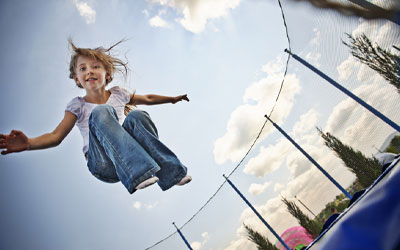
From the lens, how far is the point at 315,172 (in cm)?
446

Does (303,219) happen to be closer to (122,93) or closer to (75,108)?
(122,93)

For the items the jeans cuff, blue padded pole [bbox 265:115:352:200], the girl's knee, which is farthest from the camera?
blue padded pole [bbox 265:115:352:200]

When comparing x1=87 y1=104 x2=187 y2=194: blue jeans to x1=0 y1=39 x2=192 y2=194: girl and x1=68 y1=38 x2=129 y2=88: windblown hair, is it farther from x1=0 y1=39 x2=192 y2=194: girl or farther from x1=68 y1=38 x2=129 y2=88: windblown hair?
x1=68 y1=38 x2=129 y2=88: windblown hair

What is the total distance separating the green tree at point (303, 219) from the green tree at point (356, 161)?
1331 millimetres

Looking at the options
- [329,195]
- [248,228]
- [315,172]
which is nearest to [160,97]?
[315,172]

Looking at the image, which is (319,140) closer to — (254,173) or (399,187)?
(254,173)

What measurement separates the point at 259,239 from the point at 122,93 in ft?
19.2

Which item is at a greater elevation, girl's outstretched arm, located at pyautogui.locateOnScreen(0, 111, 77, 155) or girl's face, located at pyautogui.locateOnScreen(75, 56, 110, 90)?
girl's face, located at pyautogui.locateOnScreen(75, 56, 110, 90)

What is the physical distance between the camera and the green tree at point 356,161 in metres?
4.69

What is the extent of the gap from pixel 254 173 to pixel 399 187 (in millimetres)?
3961

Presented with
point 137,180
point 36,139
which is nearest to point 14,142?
point 36,139

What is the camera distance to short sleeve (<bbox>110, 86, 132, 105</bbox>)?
2.49m

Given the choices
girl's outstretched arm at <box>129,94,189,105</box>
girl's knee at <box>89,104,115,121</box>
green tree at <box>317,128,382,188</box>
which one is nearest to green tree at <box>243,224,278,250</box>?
green tree at <box>317,128,382,188</box>

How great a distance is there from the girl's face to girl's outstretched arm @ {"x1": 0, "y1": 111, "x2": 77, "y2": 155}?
1.00 feet
